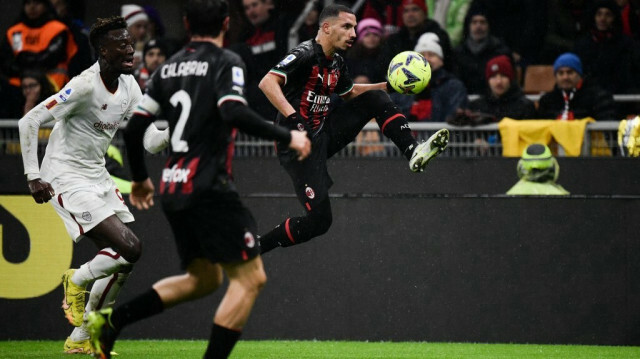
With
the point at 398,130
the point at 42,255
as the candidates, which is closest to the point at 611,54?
the point at 398,130

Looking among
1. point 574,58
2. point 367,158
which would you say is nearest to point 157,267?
point 367,158

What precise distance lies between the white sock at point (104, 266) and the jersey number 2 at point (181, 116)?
6.53 ft

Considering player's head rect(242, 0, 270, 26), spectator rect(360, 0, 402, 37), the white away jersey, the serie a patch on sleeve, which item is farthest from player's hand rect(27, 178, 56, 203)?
spectator rect(360, 0, 402, 37)

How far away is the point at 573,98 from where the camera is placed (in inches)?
461

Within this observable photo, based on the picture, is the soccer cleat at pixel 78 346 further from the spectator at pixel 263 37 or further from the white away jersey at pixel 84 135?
the spectator at pixel 263 37

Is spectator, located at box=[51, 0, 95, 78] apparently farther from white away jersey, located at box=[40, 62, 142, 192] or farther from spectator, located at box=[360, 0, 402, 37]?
white away jersey, located at box=[40, 62, 142, 192]

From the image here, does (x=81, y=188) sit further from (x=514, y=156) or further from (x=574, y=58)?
(x=574, y=58)

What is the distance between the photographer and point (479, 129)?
11.4 metres

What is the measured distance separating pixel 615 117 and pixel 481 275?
2.95m

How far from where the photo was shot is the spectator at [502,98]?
1174cm

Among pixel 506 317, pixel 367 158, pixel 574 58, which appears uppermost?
pixel 574 58

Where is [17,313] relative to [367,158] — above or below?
below

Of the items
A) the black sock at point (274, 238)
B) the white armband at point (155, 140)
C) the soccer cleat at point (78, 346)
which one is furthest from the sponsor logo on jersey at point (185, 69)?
the soccer cleat at point (78, 346)

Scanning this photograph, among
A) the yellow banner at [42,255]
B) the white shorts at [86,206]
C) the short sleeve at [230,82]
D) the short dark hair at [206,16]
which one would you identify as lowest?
the yellow banner at [42,255]
